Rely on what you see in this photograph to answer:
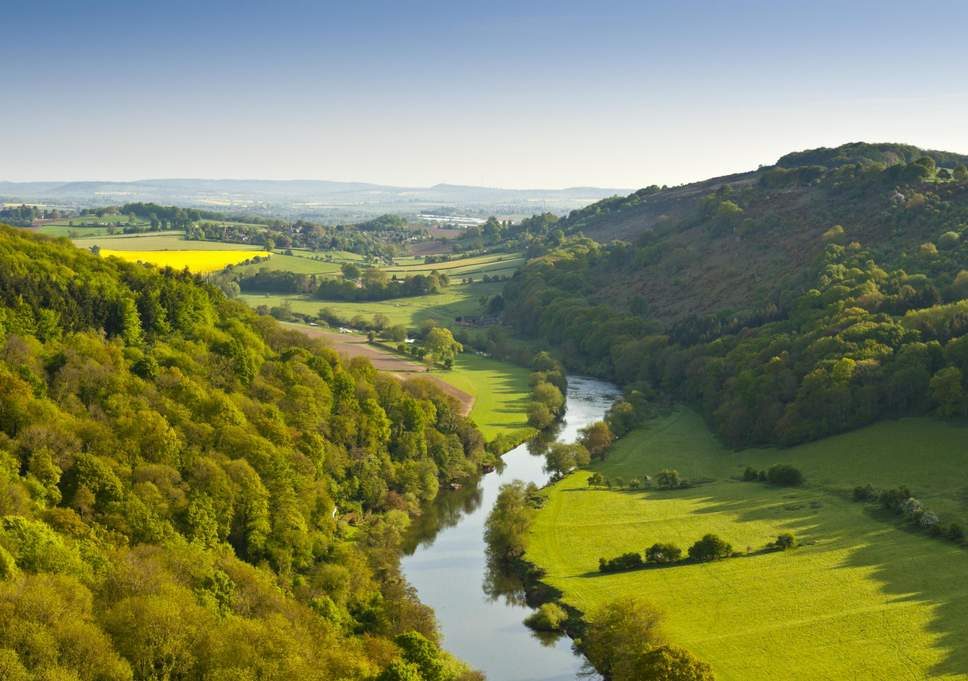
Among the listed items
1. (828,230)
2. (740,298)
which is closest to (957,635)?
(740,298)

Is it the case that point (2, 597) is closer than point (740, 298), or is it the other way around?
point (2, 597)

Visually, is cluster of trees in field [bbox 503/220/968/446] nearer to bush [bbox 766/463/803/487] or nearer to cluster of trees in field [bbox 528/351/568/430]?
cluster of trees in field [bbox 528/351/568/430]

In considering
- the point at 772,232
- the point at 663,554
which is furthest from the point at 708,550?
the point at 772,232

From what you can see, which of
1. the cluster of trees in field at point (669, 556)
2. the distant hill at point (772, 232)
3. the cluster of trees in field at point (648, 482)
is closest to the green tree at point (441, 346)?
the distant hill at point (772, 232)

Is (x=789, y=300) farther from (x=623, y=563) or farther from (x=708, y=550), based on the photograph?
(x=623, y=563)

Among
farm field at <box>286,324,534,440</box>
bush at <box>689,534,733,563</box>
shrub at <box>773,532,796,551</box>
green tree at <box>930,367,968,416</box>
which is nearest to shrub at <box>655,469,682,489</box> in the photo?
shrub at <box>773,532,796,551</box>

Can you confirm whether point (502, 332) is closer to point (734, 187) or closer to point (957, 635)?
point (734, 187)
